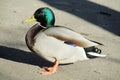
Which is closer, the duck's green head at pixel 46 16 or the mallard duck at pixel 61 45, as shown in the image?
the mallard duck at pixel 61 45

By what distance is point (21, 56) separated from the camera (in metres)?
5.43

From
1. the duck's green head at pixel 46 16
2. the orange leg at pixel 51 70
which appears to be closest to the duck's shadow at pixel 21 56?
the orange leg at pixel 51 70

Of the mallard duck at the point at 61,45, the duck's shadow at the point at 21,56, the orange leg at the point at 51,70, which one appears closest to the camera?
the mallard duck at the point at 61,45

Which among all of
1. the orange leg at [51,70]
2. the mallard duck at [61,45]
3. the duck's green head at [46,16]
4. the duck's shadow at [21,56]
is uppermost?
the duck's green head at [46,16]

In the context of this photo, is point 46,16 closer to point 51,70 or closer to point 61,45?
point 61,45

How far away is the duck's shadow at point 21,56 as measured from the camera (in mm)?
5309

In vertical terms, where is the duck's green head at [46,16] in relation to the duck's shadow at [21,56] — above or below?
above

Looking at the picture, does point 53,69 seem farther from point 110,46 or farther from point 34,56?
point 110,46

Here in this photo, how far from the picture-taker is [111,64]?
5309 millimetres

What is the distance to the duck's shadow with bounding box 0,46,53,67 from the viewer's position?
17.4 feet

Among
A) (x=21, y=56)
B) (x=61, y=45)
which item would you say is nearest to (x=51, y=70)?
(x=61, y=45)

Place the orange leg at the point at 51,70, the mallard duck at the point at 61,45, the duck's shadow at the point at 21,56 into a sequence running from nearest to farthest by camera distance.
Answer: the mallard duck at the point at 61,45, the orange leg at the point at 51,70, the duck's shadow at the point at 21,56

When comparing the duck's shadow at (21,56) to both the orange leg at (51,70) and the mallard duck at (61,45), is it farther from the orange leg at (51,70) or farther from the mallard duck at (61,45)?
the mallard duck at (61,45)

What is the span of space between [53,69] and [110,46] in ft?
3.95
